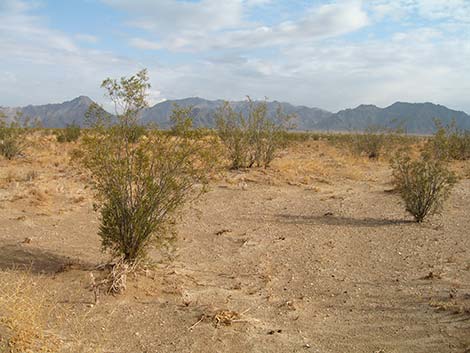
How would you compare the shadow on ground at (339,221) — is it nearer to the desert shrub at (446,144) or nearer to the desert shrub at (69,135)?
the desert shrub at (446,144)

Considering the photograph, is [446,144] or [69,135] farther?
[69,135]

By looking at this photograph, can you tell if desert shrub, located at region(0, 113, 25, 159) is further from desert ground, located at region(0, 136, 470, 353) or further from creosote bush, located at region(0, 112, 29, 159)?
desert ground, located at region(0, 136, 470, 353)

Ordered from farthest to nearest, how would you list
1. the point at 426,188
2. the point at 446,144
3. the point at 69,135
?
the point at 69,135
the point at 446,144
the point at 426,188

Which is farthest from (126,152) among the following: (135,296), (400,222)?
(400,222)

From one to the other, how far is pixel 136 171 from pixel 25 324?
2.46m

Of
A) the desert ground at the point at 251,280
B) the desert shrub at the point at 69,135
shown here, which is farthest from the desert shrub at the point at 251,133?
the desert shrub at the point at 69,135

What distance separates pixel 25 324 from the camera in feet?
15.4

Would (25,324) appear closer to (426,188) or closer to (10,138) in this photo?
(426,188)

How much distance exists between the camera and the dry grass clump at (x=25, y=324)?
4.36 meters

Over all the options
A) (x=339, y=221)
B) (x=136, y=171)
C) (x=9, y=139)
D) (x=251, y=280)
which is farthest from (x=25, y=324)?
(x=9, y=139)

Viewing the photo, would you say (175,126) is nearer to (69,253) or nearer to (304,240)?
(69,253)

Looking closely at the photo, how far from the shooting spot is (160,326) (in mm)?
5332

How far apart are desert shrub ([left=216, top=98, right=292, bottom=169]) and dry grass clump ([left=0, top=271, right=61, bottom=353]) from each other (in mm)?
12558

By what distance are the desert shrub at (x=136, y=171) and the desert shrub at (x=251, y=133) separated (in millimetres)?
11114
